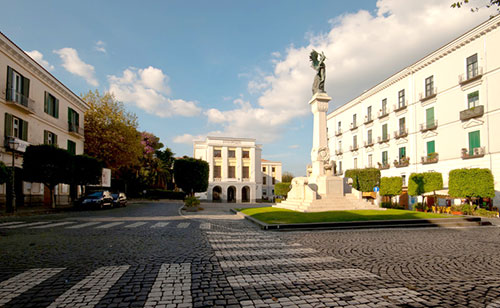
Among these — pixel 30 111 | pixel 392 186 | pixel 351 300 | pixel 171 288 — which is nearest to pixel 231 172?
pixel 392 186

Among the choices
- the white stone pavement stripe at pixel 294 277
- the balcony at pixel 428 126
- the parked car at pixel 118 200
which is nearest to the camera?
the white stone pavement stripe at pixel 294 277

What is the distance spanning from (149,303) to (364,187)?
3127 centimetres

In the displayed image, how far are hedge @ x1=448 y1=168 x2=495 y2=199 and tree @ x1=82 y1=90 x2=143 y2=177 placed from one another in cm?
3049

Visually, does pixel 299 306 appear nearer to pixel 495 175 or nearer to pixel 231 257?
pixel 231 257

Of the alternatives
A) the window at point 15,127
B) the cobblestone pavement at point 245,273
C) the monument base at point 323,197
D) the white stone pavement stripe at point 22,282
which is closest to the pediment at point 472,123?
the monument base at point 323,197

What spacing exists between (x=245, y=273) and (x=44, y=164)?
20.2 meters

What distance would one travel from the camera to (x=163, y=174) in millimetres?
52812

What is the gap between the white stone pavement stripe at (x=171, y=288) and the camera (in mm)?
3695

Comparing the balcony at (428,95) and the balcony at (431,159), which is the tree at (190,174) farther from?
the balcony at (428,95)

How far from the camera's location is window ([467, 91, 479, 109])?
83.4 ft

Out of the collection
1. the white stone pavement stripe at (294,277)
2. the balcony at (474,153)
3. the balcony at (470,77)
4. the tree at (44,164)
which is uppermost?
the balcony at (470,77)

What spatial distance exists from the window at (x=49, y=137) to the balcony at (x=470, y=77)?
3605 centimetres

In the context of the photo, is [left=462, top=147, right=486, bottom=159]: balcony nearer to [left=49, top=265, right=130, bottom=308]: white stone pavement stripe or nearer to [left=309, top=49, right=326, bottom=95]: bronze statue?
[left=309, top=49, right=326, bottom=95]: bronze statue

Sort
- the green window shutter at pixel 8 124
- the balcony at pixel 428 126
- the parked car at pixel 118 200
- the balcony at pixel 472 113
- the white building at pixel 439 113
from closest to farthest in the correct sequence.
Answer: the green window shutter at pixel 8 124, the white building at pixel 439 113, the balcony at pixel 472 113, the parked car at pixel 118 200, the balcony at pixel 428 126
